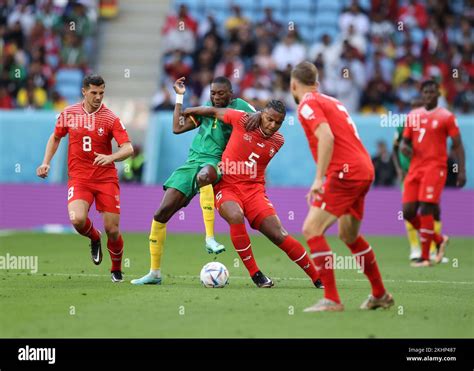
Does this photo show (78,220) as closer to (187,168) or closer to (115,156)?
(115,156)

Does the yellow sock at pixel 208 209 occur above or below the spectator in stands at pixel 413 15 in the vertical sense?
below

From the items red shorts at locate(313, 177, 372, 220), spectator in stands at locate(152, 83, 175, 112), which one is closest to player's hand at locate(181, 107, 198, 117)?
red shorts at locate(313, 177, 372, 220)

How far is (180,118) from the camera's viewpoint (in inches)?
510

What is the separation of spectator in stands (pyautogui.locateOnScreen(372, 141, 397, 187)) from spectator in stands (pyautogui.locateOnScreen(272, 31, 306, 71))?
354cm

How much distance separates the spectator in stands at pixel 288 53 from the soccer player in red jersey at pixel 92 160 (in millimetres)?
12897

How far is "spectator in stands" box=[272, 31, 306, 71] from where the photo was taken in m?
25.9

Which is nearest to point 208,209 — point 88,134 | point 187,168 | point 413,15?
point 187,168

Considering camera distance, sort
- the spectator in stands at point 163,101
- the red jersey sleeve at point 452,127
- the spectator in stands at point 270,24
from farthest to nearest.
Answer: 1. the spectator in stands at point 270,24
2. the spectator in stands at point 163,101
3. the red jersey sleeve at point 452,127

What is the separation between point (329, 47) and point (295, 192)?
4.71 metres

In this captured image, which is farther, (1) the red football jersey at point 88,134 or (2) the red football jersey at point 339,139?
(1) the red football jersey at point 88,134

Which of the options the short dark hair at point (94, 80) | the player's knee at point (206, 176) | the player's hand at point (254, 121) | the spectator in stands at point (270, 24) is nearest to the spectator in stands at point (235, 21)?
the spectator in stands at point (270, 24)

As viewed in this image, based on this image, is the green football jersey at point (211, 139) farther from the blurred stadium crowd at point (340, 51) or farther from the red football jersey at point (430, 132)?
the blurred stadium crowd at point (340, 51)

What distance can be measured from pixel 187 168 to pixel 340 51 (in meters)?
13.2

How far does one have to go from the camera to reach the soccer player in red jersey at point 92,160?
43.0 feet
